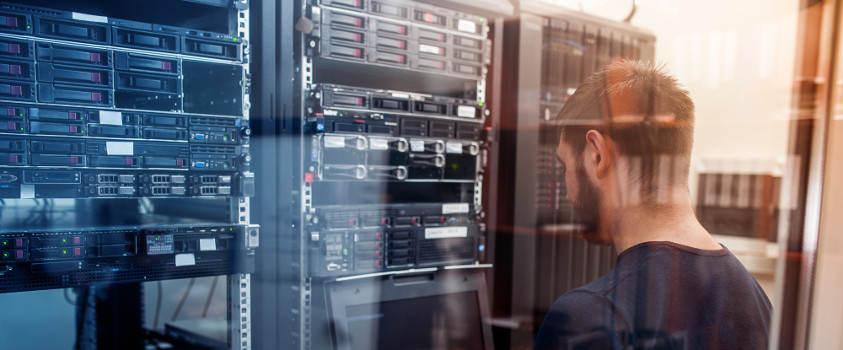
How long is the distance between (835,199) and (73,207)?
1963 millimetres

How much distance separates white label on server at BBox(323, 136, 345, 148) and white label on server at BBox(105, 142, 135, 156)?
50 centimetres

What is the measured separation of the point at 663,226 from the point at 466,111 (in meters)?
0.99

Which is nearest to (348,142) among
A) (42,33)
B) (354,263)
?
(354,263)

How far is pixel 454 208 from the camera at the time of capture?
6.25ft

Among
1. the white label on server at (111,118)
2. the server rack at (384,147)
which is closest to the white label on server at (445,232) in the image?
the server rack at (384,147)

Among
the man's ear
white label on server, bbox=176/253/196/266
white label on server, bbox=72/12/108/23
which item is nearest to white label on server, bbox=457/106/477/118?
the man's ear

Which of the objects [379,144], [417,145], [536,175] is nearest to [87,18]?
[379,144]

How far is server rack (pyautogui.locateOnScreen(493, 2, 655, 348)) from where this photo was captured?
6.56ft

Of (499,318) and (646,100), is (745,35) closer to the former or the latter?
(646,100)

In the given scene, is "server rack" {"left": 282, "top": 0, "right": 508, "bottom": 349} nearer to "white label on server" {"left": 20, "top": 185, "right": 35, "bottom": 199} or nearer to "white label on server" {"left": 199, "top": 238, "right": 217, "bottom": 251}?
"white label on server" {"left": 199, "top": 238, "right": 217, "bottom": 251}

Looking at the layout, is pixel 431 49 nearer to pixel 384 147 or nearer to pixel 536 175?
pixel 384 147

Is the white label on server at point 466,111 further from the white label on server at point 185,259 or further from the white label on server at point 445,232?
the white label on server at point 185,259

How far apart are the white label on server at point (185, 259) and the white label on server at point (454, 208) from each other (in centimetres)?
81

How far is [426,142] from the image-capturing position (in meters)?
1.83
